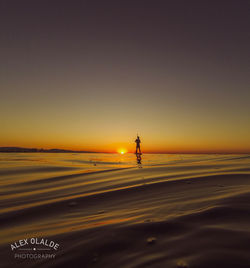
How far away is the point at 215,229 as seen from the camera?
1608mm

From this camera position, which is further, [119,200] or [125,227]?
[119,200]

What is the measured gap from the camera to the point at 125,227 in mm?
1783

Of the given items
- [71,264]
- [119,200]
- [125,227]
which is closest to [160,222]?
[125,227]

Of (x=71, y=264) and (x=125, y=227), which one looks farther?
(x=125, y=227)

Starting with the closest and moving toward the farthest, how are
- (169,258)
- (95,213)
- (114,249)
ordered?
(169,258), (114,249), (95,213)

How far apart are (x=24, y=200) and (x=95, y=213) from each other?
5.01ft

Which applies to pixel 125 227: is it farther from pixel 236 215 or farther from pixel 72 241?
pixel 236 215

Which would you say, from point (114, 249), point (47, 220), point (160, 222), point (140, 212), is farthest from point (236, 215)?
point (47, 220)

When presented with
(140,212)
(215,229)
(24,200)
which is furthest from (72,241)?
(24,200)

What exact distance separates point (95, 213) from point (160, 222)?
3.13 feet

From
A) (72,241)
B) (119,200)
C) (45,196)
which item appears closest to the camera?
(72,241)

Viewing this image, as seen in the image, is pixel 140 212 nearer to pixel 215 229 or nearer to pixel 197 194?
pixel 215 229

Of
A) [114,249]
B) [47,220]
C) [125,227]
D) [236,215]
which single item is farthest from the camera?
[47,220]

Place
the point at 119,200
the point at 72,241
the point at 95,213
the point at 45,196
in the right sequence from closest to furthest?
the point at 72,241 < the point at 95,213 < the point at 119,200 < the point at 45,196
